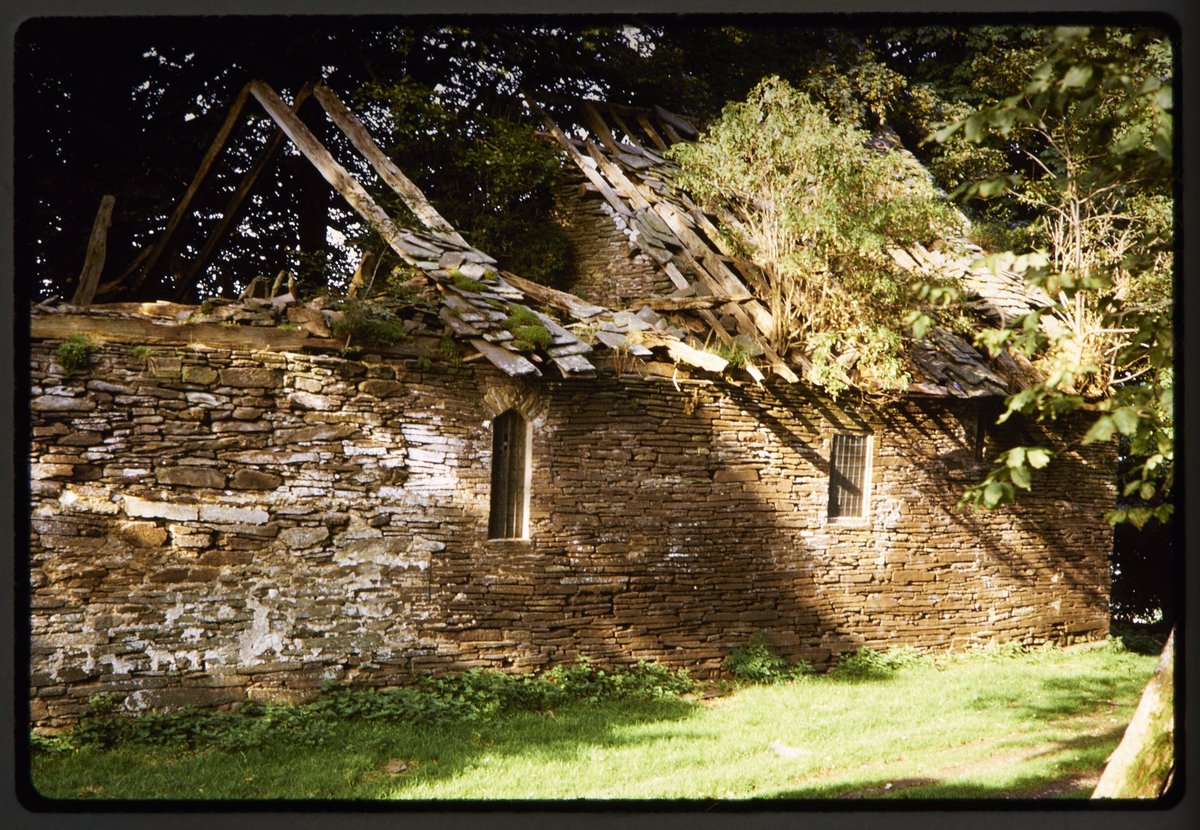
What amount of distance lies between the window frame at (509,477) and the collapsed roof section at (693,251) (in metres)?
1.04

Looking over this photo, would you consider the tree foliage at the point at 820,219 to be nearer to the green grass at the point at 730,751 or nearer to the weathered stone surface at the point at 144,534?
the green grass at the point at 730,751

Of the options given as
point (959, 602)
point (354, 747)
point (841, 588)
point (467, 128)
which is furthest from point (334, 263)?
point (959, 602)

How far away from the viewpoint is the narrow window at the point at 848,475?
176 inches

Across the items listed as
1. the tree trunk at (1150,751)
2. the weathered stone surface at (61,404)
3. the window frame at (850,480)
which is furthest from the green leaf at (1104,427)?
the weathered stone surface at (61,404)

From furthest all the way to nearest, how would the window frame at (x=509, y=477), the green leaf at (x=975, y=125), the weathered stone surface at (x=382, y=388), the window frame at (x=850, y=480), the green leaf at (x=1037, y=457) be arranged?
the window frame at (x=850, y=480) → the window frame at (x=509, y=477) → the weathered stone surface at (x=382, y=388) → the green leaf at (x=975, y=125) → the green leaf at (x=1037, y=457)

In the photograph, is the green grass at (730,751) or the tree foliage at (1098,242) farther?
the green grass at (730,751)

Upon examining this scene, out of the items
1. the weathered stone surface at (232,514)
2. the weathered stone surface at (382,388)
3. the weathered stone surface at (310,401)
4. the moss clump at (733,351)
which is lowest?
the weathered stone surface at (232,514)

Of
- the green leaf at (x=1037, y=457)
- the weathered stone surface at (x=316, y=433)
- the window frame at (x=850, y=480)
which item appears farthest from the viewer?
the window frame at (x=850, y=480)

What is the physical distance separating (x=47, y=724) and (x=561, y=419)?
2.61 meters

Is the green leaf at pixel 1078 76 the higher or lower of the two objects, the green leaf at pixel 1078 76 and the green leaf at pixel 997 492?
the higher

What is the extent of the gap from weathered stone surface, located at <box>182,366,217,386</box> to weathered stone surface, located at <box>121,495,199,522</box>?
0.58 metres

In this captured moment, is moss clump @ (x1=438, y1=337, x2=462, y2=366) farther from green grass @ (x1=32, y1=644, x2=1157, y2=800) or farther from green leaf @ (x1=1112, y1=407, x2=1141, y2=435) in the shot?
green leaf @ (x1=1112, y1=407, x2=1141, y2=435)

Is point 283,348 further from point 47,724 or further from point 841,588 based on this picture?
point 841,588

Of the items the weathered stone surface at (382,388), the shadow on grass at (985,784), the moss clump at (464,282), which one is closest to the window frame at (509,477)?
the weathered stone surface at (382,388)
